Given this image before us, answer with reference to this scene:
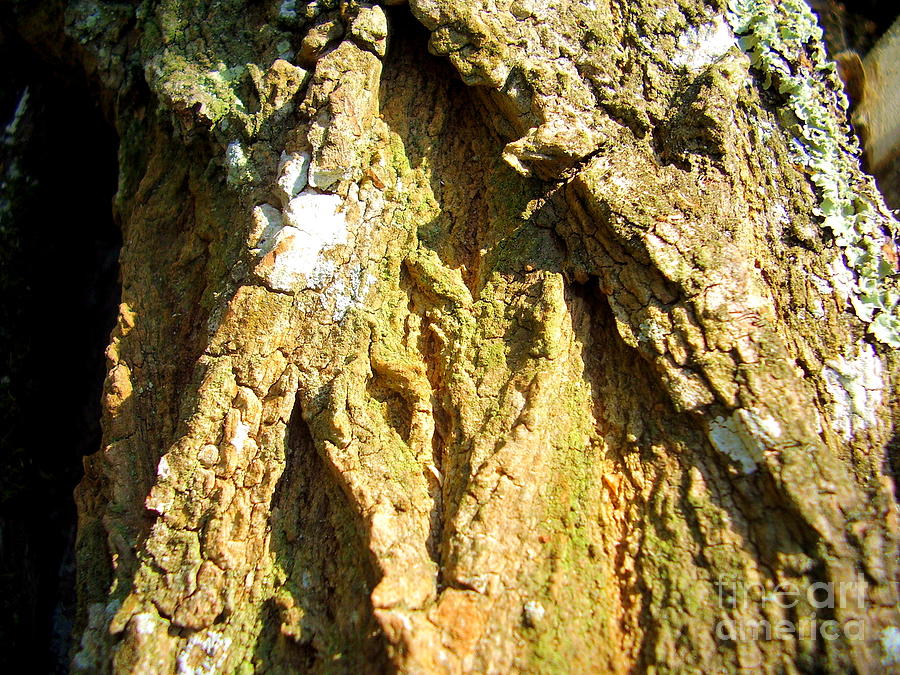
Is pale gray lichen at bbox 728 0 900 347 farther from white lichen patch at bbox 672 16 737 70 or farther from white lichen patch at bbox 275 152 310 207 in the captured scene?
white lichen patch at bbox 275 152 310 207

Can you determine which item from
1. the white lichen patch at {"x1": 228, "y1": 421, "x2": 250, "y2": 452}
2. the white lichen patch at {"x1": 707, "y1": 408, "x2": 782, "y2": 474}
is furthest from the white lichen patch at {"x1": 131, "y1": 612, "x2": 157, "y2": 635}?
the white lichen patch at {"x1": 707, "y1": 408, "x2": 782, "y2": 474}

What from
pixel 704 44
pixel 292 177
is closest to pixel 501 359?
pixel 292 177

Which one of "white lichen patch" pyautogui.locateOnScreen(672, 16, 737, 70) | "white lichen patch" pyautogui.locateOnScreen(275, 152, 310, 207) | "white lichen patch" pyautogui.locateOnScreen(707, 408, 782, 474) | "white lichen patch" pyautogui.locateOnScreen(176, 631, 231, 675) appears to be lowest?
"white lichen patch" pyautogui.locateOnScreen(176, 631, 231, 675)

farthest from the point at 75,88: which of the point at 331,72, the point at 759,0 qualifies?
the point at 759,0

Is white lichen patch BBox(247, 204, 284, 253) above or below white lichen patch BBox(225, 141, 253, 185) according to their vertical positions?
below

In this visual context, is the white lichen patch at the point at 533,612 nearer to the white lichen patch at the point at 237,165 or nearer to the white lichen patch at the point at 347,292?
the white lichen patch at the point at 347,292

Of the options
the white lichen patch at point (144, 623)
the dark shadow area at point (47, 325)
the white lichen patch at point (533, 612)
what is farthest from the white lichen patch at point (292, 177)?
the dark shadow area at point (47, 325)

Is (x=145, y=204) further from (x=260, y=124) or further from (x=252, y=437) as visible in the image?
(x=252, y=437)
